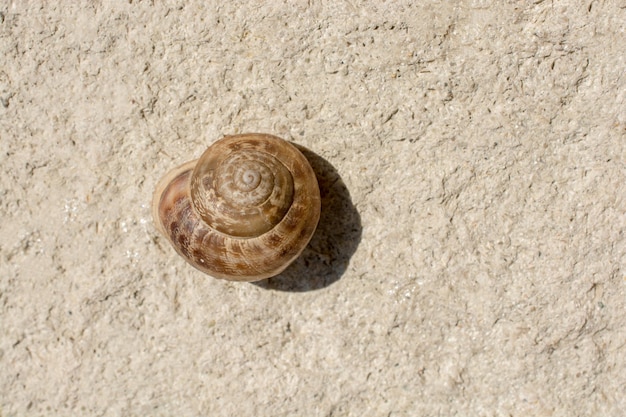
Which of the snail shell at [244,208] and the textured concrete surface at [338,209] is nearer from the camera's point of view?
the snail shell at [244,208]

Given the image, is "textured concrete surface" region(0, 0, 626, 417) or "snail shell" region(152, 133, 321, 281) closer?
"snail shell" region(152, 133, 321, 281)

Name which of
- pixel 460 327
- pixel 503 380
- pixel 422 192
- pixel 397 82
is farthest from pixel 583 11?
pixel 503 380

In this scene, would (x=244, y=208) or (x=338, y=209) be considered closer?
(x=244, y=208)

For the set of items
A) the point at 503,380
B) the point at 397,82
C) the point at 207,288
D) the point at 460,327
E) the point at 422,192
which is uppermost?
the point at 397,82

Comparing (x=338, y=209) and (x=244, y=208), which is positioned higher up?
(x=244, y=208)

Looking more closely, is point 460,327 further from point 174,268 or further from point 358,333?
point 174,268
